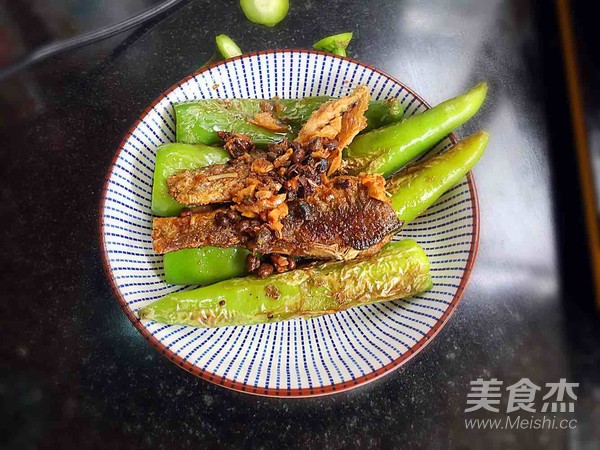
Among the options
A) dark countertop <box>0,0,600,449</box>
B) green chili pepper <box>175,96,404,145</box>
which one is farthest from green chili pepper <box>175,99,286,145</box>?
dark countertop <box>0,0,600,449</box>

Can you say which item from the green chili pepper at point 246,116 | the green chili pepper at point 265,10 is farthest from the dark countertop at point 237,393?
the green chili pepper at point 246,116

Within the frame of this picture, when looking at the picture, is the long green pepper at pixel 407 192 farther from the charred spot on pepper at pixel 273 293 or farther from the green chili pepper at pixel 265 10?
the green chili pepper at pixel 265 10

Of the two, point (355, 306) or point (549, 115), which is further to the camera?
point (549, 115)

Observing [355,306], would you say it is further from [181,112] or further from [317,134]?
[181,112]

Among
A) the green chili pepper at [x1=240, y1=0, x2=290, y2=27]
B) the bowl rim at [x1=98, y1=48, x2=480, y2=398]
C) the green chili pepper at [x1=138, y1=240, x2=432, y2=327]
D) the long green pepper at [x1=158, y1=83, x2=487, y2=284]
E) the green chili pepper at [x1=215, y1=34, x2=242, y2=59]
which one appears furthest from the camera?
the green chili pepper at [x1=240, y1=0, x2=290, y2=27]

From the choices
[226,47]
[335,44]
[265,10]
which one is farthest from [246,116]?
[265,10]

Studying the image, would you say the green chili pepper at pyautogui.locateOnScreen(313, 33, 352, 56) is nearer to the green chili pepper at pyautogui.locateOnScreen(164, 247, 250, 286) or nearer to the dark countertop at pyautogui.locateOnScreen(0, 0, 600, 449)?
the dark countertop at pyautogui.locateOnScreen(0, 0, 600, 449)

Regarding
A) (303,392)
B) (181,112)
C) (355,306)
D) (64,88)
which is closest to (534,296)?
(355,306)
